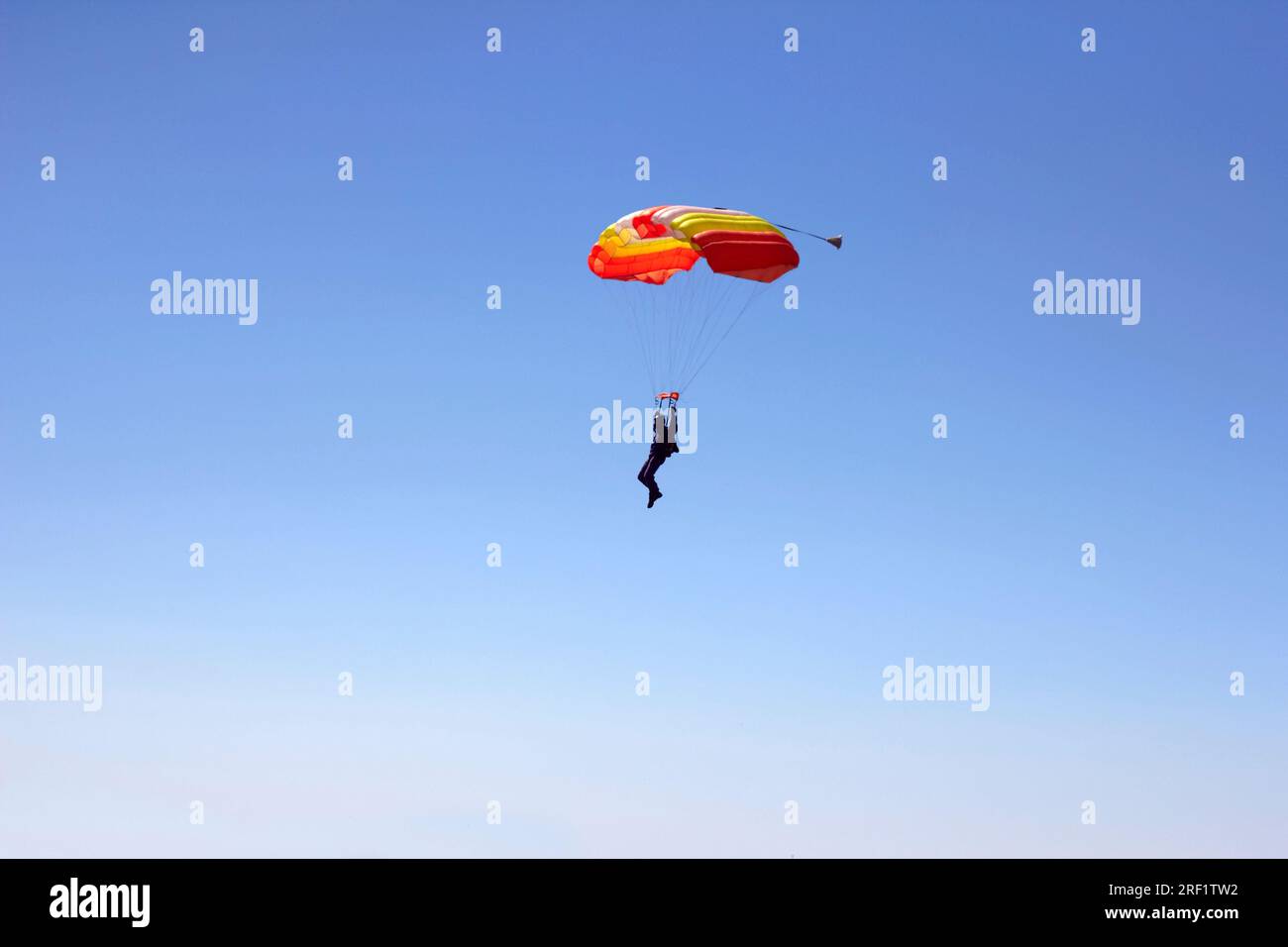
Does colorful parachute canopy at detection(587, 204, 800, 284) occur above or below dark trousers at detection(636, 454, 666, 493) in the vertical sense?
above

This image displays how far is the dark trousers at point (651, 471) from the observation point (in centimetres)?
4819

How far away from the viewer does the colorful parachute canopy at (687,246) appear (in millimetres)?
46406

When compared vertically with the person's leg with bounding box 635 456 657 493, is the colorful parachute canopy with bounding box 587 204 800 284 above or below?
above

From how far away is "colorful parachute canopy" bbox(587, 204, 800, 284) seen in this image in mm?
46406

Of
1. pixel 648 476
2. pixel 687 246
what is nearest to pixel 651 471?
pixel 648 476

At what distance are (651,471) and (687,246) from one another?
300 inches

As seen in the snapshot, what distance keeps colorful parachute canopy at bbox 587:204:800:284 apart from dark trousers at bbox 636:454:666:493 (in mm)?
6363

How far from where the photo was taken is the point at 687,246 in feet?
162

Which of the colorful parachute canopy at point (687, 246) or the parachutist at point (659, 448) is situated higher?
the colorful parachute canopy at point (687, 246)

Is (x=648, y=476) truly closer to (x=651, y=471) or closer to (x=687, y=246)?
(x=651, y=471)

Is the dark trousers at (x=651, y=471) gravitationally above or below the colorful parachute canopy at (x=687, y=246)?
below

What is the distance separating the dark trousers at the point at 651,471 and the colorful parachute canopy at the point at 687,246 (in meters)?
6.36
